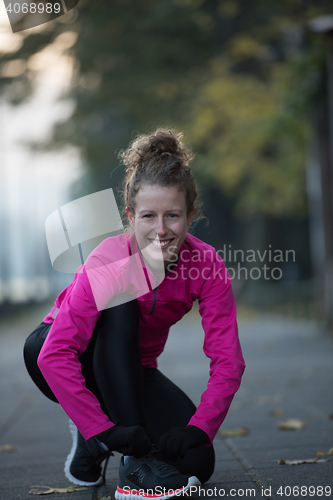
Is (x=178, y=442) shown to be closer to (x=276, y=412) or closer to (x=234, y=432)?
(x=234, y=432)

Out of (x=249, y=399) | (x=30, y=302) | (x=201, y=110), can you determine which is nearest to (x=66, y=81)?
(x=201, y=110)

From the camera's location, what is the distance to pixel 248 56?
1450cm

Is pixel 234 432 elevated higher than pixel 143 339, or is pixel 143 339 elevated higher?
pixel 143 339

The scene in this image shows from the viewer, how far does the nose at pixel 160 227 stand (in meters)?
2.25

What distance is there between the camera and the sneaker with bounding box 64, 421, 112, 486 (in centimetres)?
248

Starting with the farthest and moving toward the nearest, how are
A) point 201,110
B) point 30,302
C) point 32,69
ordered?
1. point 30,302
2. point 201,110
3. point 32,69

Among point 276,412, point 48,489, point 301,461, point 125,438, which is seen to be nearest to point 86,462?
point 48,489

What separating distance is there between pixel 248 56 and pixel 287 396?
11.4 m

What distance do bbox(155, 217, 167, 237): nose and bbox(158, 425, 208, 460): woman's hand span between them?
68 cm

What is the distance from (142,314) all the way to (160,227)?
0.34 m

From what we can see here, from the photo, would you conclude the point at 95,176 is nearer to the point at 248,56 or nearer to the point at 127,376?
the point at 248,56

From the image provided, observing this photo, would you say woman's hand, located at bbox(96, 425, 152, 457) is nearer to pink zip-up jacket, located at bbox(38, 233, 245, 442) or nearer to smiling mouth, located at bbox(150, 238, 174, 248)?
pink zip-up jacket, located at bbox(38, 233, 245, 442)

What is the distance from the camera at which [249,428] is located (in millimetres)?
3621

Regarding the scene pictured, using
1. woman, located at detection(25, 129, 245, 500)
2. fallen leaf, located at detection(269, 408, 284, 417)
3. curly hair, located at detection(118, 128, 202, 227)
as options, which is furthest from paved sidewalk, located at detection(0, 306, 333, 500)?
curly hair, located at detection(118, 128, 202, 227)
